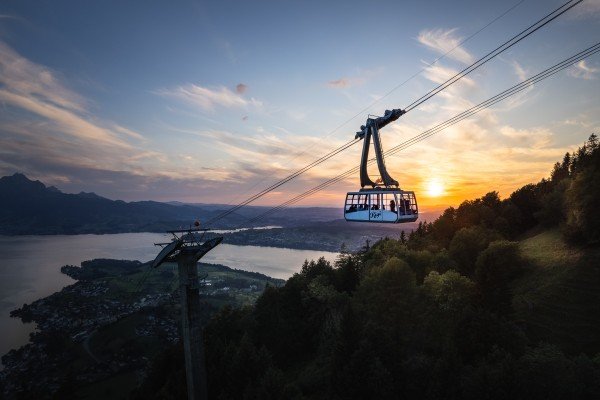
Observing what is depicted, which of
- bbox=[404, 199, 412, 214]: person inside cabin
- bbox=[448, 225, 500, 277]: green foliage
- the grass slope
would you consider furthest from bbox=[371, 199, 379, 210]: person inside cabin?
bbox=[448, 225, 500, 277]: green foliage

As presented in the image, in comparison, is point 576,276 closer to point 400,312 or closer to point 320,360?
point 400,312

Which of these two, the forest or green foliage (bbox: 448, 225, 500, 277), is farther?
green foliage (bbox: 448, 225, 500, 277)

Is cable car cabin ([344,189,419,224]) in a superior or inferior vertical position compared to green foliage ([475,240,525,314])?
superior

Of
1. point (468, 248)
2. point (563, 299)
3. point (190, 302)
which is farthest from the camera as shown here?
point (468, 248)

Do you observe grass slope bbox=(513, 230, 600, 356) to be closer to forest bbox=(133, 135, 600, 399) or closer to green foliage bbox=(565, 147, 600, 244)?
forest bbox=(133, 135, 600, 399)

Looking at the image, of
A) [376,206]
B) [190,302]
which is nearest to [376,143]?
[376,206]

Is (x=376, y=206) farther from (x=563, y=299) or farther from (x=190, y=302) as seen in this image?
(x=563, y=299)

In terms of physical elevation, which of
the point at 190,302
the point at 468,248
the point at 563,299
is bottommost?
the point at 563,299

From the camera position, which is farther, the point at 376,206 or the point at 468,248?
the point at 468,248
